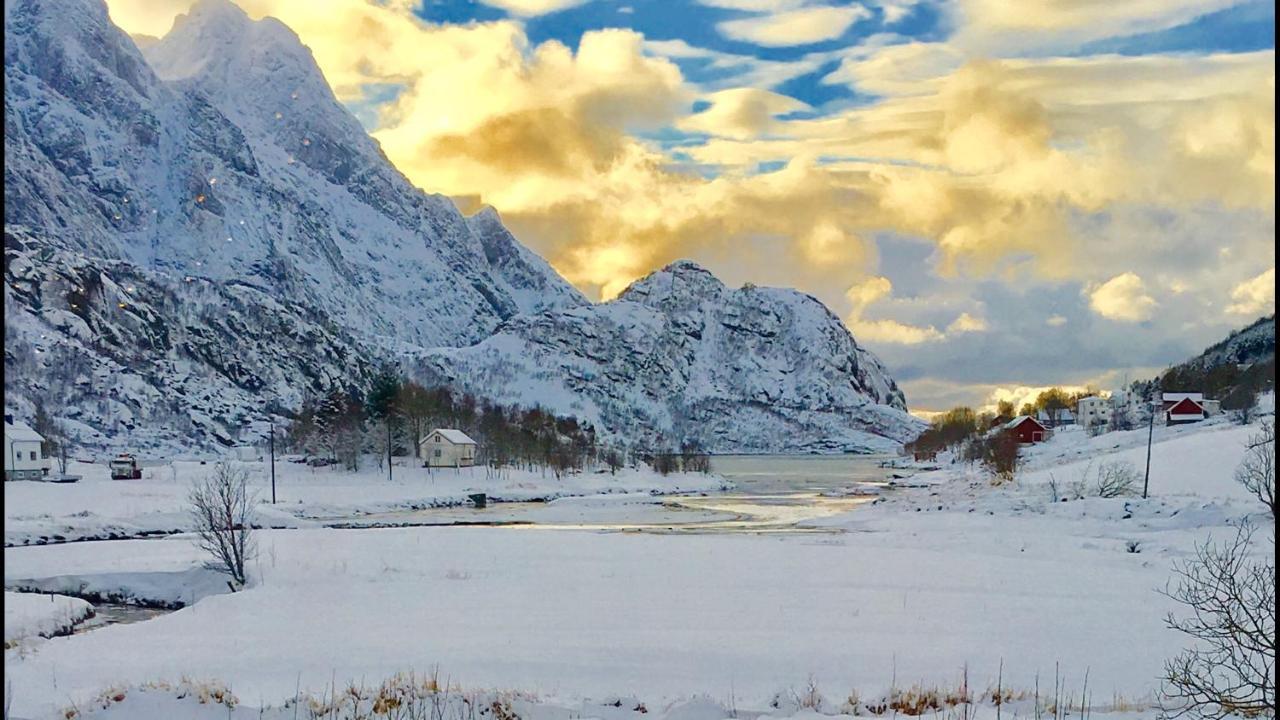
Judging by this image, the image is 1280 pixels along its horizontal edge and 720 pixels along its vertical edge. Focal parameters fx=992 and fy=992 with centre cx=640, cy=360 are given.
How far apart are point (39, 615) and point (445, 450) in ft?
308

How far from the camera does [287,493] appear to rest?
293 feet

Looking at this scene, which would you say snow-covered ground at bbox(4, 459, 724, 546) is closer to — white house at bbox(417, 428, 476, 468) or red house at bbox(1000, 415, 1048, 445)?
white house at bbox(417, 428, 476, 468)

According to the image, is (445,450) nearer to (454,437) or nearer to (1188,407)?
(454,437)

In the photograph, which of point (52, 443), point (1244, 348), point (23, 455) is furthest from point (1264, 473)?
point (1244, 348)

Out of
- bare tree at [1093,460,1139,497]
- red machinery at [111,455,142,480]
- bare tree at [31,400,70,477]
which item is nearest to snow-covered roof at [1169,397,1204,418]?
bare tree at [1093,460,1139,497]

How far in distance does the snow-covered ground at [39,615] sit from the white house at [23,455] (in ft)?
226

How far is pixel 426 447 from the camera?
408 ft

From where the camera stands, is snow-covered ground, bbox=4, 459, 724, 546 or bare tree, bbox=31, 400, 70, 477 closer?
snow-covered ground, bbox=4, 459, 724, 546

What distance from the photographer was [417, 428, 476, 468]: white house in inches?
4791

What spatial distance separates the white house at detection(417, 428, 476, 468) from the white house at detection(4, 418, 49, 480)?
133ft

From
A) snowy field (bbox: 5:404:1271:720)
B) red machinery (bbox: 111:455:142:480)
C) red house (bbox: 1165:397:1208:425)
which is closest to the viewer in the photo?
snowy field (bbox: 5:404:1271:720)

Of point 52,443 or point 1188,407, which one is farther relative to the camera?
point 52,443

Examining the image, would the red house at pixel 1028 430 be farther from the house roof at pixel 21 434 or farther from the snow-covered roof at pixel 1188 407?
the house roof at pixel 21 434

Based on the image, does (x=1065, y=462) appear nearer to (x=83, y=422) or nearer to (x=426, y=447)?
(x=426, y=447)
